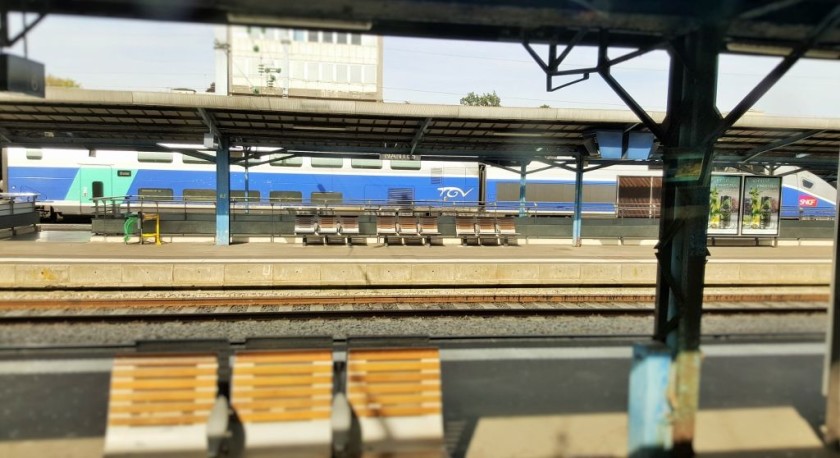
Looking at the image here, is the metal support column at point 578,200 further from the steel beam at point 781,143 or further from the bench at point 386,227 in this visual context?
the bench at point 386,227

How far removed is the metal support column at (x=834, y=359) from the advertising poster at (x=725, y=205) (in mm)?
13551

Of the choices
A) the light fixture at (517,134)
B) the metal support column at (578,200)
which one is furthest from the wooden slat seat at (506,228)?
the light fixture at (517,134)

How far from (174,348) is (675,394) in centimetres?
340

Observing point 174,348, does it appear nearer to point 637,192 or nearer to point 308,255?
point 308,255

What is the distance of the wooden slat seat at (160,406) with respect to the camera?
3314 mm

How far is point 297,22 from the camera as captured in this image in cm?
309

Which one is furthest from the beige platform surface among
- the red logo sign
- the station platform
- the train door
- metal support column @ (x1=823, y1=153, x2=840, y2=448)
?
the red logo sign

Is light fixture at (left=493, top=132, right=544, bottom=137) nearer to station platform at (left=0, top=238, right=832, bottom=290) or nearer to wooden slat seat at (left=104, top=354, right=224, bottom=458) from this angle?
station platform at (left=0, top=238, right=832, bottom=290)

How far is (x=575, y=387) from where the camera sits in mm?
4805

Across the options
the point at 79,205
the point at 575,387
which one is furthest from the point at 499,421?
the point at 79,205

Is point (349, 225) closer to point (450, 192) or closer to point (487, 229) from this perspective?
point (487, 229)

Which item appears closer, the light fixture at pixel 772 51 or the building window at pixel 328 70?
the light fixture at pixel 772 51

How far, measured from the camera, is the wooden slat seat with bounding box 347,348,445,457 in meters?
3.52

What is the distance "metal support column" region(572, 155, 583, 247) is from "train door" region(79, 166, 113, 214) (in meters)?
22.5
